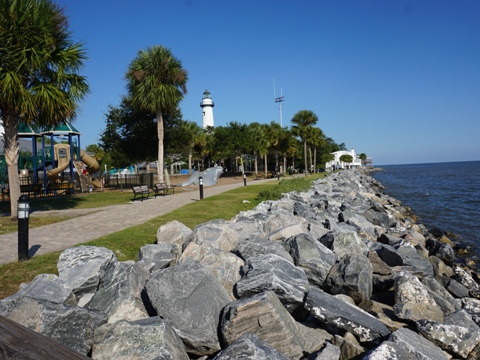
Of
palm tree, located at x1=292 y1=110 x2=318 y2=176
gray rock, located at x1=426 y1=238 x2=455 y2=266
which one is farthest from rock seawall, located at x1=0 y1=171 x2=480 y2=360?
palm tree, located at x1=292 y1=110 x2=318 y2=176

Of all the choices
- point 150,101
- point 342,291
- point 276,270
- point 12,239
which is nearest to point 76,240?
point 12,239

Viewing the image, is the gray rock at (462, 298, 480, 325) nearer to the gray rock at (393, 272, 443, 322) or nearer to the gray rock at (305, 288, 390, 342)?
the gray rock at (393, 272, 443, 322)

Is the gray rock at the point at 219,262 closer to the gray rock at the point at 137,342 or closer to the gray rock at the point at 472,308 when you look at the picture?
the gray rock at the point at 137,342

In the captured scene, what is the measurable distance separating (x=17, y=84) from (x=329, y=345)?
1164cm

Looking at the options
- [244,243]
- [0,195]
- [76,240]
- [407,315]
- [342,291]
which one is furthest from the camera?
[0,195]

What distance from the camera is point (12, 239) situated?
912 cm

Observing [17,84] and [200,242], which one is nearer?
[200,242]

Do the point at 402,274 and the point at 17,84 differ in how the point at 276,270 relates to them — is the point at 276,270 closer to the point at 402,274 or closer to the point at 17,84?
the point at 402,274

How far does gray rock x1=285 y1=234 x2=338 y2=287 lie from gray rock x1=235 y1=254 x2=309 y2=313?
93 centimetres

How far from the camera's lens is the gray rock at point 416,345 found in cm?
382

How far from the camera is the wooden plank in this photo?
6.40 feet

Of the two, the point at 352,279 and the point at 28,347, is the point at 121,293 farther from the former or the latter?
the point at 352,279

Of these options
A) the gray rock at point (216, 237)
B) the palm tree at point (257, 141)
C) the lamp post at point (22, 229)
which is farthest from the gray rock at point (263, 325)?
the palm tree at point (257, 141)

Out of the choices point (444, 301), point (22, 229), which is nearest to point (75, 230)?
point (22, 229)
